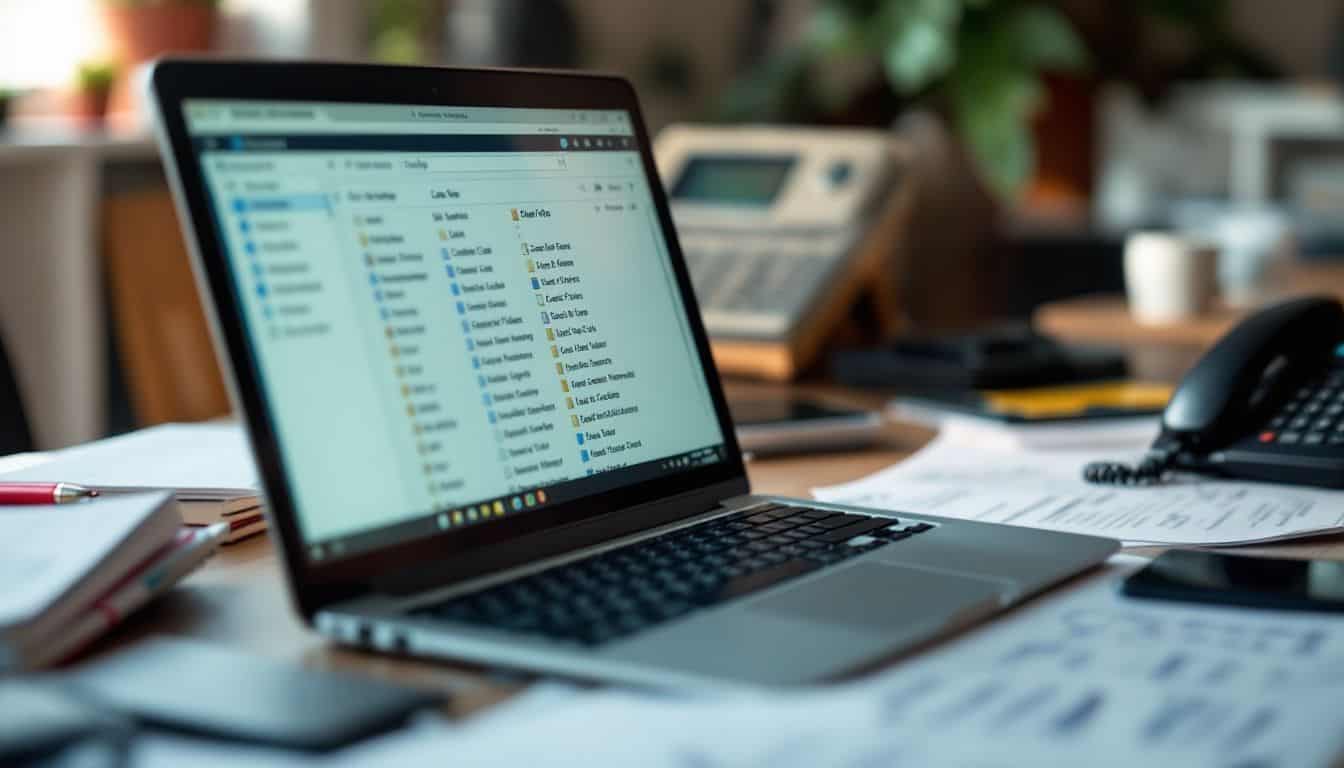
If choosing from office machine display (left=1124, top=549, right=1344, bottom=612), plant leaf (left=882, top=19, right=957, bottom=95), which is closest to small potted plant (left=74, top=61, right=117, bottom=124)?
plant leaf (left=882, top=19, right=957, bottom=95)

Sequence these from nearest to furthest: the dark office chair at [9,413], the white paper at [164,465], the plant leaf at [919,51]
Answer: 1. the white paper at [164,465]
2. the dark office chair at [9,413]
3. the plant leaf at [919,51]

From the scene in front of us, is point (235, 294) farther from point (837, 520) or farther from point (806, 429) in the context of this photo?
point (806, 429)

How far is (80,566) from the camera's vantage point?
0.64 metres

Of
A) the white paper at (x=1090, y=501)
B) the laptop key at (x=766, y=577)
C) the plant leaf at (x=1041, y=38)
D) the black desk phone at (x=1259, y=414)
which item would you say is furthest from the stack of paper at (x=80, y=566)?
the plant leaf at (x=1041, y=38)

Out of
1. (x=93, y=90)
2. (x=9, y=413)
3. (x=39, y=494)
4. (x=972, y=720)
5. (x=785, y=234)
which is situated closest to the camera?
(x=972, y=720)

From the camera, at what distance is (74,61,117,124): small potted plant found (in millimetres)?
2514

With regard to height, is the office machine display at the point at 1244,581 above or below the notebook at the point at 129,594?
below

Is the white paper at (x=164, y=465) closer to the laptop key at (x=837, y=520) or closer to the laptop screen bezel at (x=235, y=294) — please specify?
the laptop screen bezel at (x=235, y=294)

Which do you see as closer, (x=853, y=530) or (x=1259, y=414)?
(x=853, y=530)

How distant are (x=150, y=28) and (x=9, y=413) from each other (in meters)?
1.52

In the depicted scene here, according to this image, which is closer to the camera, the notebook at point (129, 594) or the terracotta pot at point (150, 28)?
the notebook at point (129, 594)

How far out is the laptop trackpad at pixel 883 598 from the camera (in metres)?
0.62

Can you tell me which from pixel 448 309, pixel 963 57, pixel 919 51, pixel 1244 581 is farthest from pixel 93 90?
pixel 1244 581

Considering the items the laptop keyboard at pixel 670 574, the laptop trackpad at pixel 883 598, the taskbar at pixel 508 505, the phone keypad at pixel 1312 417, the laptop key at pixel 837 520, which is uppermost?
the taskbar at pixel 508 505
